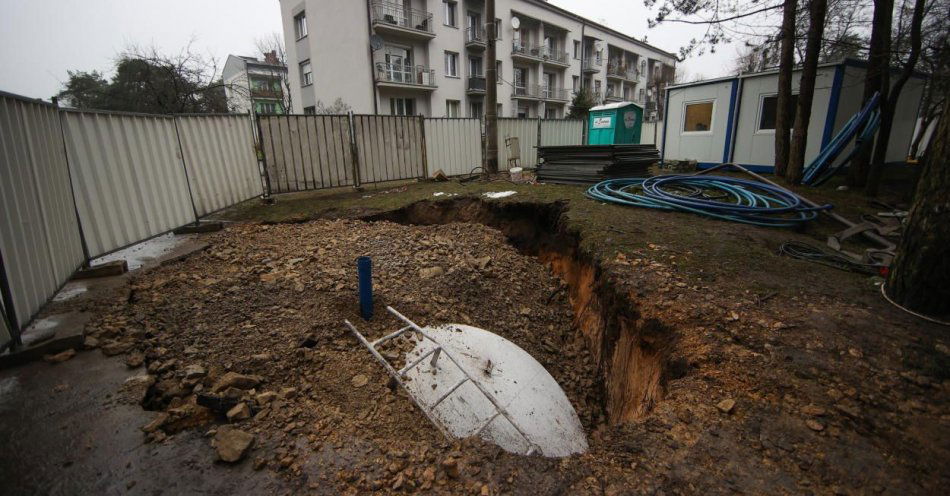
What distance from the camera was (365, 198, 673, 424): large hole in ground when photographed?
10.3 feet

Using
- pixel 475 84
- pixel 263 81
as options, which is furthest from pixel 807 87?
pixel 263 81

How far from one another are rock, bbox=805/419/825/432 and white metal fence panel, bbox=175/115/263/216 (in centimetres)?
711

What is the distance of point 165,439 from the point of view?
6.33ft

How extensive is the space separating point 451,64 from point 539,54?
828 cm

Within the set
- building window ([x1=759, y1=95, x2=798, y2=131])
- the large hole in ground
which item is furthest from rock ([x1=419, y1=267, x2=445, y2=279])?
building window ([x1=759, y1=95, x2=798, y2=131])

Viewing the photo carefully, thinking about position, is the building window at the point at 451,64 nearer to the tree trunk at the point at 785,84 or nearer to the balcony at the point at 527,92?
the balcony at the point at 527,92

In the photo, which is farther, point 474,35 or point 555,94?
point 555,94

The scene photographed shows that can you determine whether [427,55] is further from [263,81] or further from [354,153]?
[263,81]

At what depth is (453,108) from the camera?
2284 centimetres

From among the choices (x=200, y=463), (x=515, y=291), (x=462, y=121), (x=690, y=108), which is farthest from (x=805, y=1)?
(x=200, y=463)

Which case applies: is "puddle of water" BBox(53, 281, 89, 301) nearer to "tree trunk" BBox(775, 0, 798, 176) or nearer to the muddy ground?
the muddy ground

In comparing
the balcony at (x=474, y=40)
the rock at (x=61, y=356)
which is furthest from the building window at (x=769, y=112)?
the balcony at (x=474, y=40)

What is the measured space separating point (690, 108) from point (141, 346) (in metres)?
14.0

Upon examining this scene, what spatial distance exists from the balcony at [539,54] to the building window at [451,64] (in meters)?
4.89
